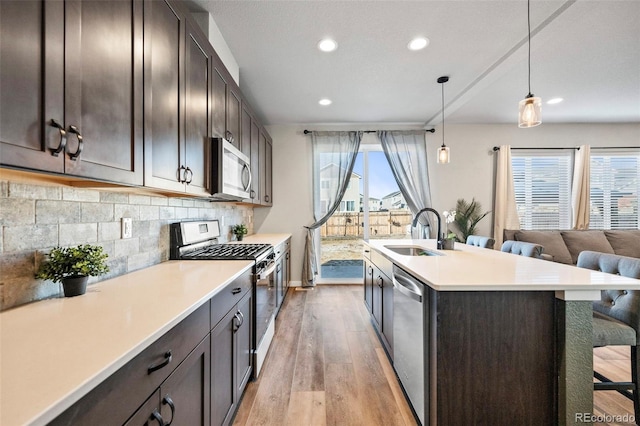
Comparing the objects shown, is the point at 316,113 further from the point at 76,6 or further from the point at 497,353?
the point at 497,353

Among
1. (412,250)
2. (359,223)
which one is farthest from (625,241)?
(359,223)

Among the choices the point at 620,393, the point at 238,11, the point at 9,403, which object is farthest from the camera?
the point at 238,11

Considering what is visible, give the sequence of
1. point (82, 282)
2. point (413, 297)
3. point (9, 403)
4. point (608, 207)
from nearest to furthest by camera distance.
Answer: point (9, 403) → point (82, 282) → point (413, 297) → point (608, 207)

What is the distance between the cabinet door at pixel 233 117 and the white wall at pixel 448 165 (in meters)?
2.01

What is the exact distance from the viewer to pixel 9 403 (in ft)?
1.52

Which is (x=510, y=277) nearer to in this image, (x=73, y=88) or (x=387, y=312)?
(x=387, y=312)

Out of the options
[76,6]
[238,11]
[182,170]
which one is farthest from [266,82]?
[76,6]

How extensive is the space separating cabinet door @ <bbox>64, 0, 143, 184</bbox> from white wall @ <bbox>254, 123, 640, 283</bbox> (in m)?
3.37

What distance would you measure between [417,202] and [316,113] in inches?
85.7

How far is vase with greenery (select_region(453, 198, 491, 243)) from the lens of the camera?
436 centimetres

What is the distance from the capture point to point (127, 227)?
4.97 feet

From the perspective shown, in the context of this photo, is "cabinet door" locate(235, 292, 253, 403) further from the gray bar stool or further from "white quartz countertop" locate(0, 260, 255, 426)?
the gray bar stool

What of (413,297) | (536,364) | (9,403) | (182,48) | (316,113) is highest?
(316,113)

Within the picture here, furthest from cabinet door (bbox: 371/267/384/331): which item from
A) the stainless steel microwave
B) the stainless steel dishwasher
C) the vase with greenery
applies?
the vase with greenery
